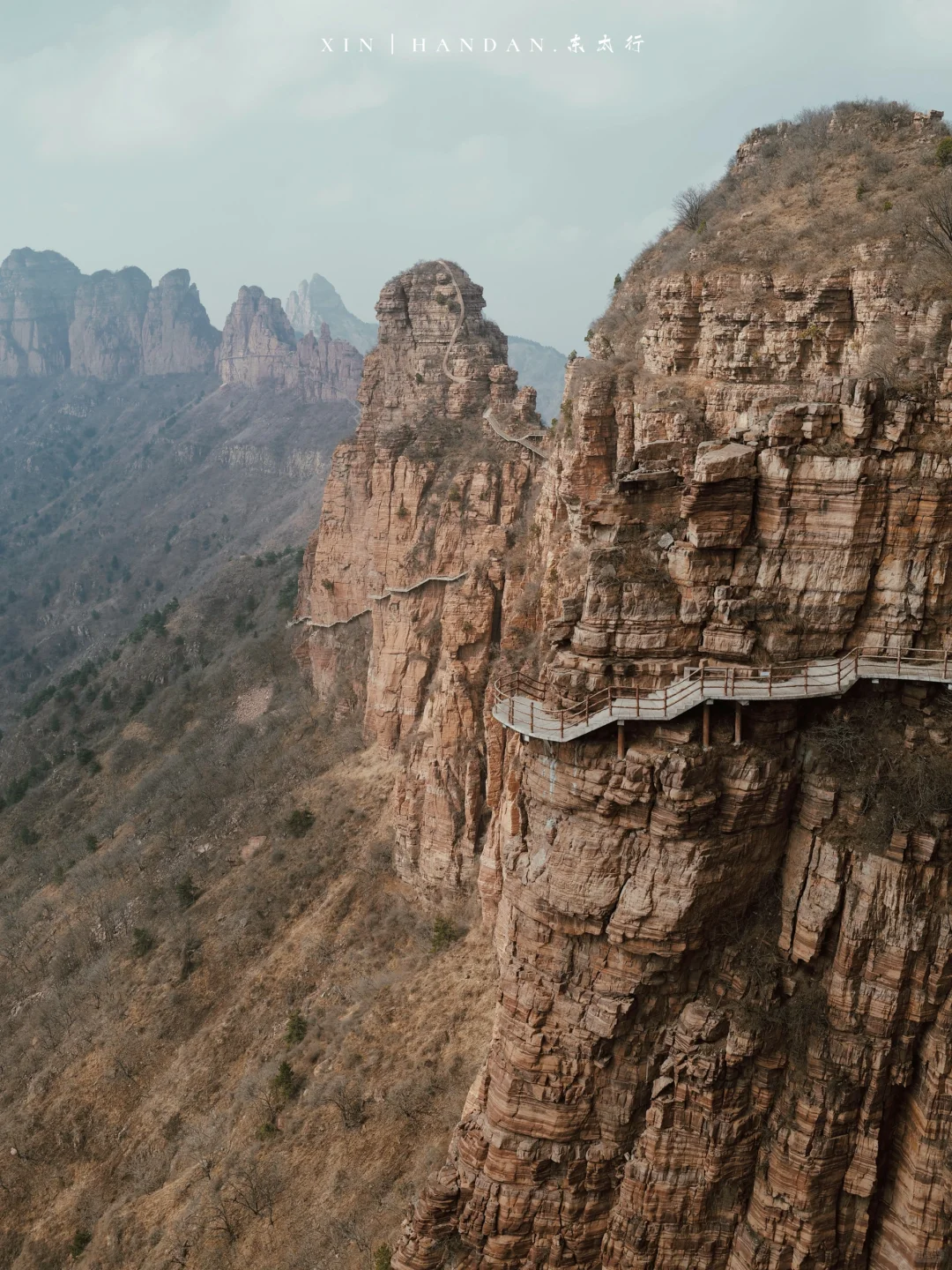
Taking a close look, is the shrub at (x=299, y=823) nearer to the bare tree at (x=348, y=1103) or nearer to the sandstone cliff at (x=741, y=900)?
the bare tree at (x=348, y=1103)

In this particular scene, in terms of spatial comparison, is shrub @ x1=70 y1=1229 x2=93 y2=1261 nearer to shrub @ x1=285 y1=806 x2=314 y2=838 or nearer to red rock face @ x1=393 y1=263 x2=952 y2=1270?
red rock face @ x1=393 y1=263 x2=952 y2=1270

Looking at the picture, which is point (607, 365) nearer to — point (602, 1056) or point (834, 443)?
point (834, 443)

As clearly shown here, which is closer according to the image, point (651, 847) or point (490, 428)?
point (651, 847)

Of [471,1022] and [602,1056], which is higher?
[602,1056]

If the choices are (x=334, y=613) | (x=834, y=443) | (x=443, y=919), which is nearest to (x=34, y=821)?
(x=334, y=613)

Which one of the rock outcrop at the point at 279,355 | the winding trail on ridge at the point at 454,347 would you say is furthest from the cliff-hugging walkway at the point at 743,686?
the rock outcrop at the point at 279,355

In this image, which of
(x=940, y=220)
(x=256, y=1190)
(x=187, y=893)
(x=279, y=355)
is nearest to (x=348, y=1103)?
(x=256, y=1190)
